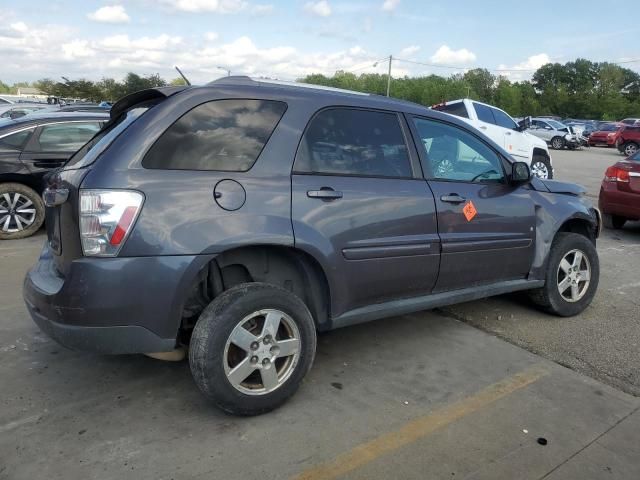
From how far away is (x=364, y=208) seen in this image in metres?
3.25

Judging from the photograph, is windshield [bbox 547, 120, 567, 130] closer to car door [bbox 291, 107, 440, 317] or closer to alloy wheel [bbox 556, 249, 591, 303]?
alloy wheel [bbox 556, 249, 591, 303]

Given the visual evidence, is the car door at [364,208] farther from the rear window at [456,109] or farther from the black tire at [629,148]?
the black tire at [629,148]

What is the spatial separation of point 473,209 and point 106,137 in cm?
245

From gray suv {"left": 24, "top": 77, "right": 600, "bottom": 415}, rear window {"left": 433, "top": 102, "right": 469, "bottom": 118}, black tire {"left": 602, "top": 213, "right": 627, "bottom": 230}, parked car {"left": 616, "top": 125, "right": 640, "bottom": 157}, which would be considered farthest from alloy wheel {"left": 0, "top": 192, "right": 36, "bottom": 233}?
parked car {"left": 616, "top": 125, "right": 640, "bottom": 157}

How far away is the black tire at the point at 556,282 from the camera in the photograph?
14.7 ft

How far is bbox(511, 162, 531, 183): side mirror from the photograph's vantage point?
412 centimetres

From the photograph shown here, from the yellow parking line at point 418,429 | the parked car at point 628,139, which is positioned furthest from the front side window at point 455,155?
the parked car at point 628,139

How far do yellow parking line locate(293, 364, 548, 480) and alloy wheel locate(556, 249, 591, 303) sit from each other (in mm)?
1207

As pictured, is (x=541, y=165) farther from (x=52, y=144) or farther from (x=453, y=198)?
(x=52, y=144)

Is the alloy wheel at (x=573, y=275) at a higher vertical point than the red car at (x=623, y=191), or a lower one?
lower

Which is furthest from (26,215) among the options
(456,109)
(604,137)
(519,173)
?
(604,137)

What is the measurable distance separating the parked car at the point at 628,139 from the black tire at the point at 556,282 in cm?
2452

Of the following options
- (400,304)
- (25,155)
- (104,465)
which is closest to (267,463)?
(104,465)

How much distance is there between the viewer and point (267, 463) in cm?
258
